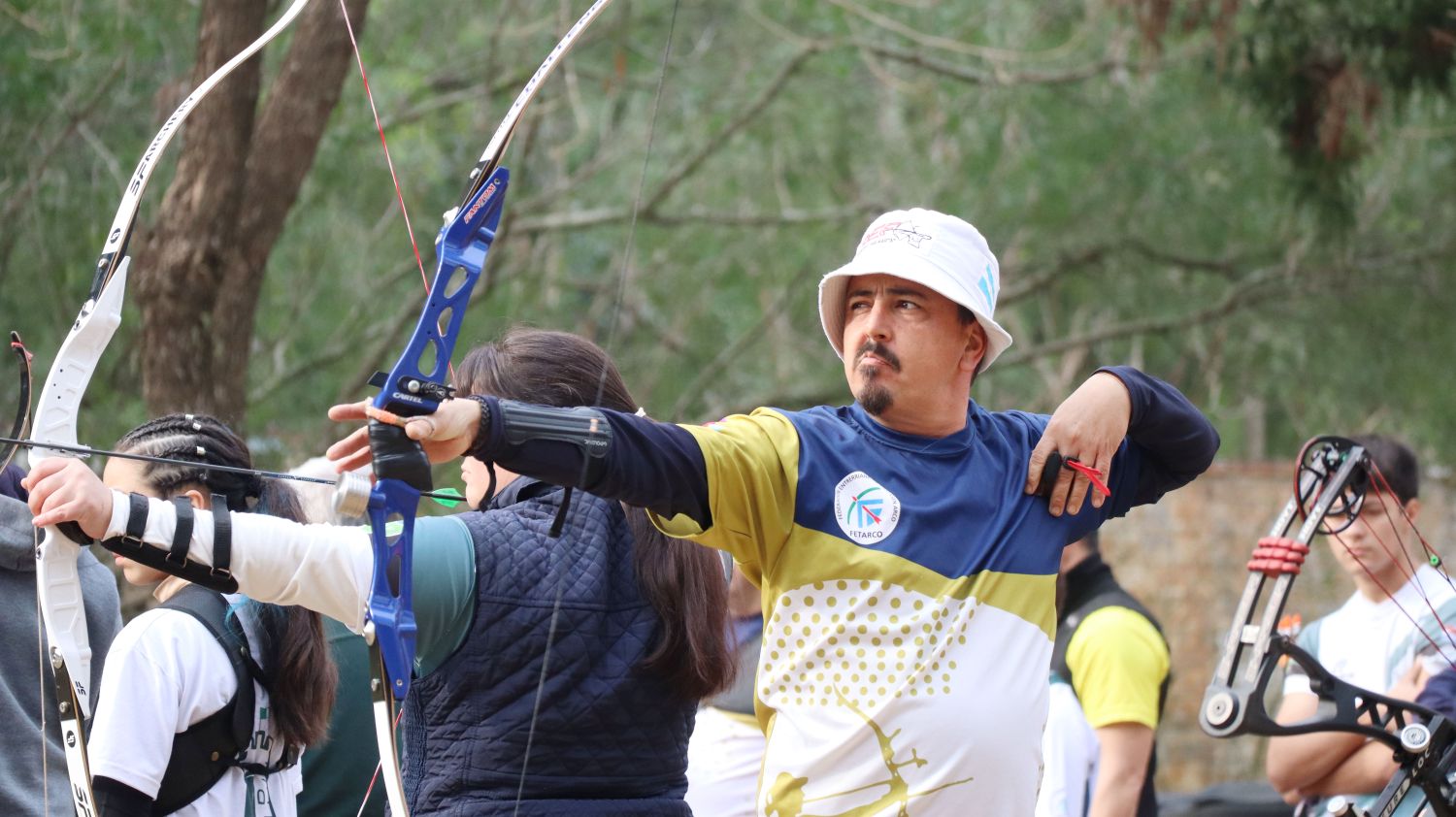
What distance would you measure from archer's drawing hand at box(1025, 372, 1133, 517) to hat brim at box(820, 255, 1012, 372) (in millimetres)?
126

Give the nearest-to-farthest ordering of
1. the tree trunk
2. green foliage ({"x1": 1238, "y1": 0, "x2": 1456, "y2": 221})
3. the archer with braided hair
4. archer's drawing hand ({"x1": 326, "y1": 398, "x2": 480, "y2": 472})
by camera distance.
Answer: archer's drawing hand ({"x1": 326, "y1": 398, "x2": 480, "y2": 472}), the archer with braided hair, the tree trunk, green foliage ({"x1": 1238, "y1": 0, "x2": 1456, "y2": 221})

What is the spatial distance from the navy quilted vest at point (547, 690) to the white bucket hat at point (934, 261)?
Answer: 18.9 inches

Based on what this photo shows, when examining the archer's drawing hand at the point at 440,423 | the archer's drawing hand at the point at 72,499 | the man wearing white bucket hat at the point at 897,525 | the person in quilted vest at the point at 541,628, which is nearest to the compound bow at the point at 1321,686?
the man wearing white bucket hat at the point at 897,525

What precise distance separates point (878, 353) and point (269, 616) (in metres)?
1.02

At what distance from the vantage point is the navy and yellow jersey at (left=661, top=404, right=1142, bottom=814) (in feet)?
6.36

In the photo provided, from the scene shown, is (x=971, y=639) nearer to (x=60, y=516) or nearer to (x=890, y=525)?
(x=890, y=525)

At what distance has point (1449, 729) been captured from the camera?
114 inches

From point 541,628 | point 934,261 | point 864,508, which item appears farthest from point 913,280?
point 541,628

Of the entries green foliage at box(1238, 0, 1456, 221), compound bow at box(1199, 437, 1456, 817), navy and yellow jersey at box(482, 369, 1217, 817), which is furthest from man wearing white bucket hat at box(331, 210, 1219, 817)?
green foliage at box(1238, 0, 1456, 221)

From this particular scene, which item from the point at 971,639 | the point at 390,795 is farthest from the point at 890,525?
the point at 390,795

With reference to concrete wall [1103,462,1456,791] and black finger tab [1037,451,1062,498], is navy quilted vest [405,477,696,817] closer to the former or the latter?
black finger tab [1037,451,1062,498]

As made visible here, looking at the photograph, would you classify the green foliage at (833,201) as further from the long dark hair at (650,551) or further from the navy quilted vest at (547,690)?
the navy quilted vest at (547,690)

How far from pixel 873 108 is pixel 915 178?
2.47ft

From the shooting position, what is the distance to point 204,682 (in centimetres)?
231
